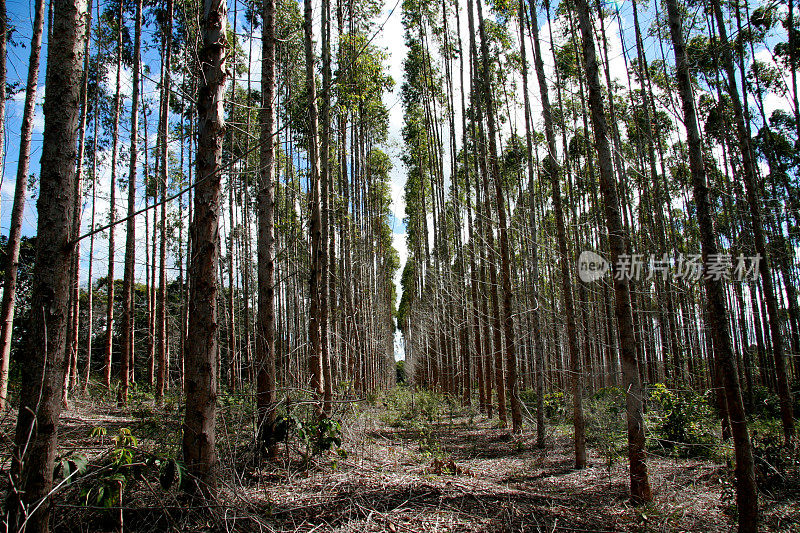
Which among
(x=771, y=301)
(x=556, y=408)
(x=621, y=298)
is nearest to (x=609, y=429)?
(x=556, y=408)

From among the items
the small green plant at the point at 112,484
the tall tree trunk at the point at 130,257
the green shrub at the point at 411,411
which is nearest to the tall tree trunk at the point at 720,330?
the small green plant at the point at 112,484

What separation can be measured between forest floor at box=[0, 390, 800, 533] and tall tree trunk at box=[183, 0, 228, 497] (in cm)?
22

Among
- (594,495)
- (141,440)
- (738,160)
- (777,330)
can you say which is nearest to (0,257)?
(141,440)

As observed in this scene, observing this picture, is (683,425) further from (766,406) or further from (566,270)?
(766,406)

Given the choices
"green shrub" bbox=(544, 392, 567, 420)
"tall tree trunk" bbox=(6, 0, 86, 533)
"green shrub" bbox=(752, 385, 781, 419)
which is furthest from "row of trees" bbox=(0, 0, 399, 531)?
"green shrub" bbox=(752, 385, 781, 419)

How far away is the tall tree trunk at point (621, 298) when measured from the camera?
415 centimetres

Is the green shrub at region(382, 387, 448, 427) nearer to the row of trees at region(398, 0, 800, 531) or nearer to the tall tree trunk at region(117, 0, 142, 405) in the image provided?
the row of trees at region(398, 0, 800, 531)

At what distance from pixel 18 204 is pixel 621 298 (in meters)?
8.82

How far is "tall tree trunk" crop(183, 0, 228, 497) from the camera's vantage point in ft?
9.85

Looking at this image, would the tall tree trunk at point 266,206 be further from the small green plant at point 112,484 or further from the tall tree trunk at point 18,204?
the tall tree trunk at point 18,204

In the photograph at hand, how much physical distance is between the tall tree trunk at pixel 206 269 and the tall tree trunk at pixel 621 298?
3561 millimetres

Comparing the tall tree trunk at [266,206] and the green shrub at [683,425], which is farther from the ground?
the tall tree trunk at [266,206]

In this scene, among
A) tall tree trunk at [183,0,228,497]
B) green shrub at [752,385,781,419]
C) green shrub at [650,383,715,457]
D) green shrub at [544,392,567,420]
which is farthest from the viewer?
green shrub at [752,385,781,419]

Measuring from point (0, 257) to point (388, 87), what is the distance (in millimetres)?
10051
